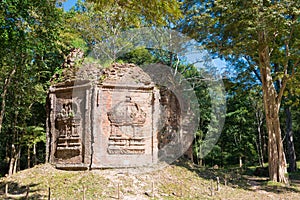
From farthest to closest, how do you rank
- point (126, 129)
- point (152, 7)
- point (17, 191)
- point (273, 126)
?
point (273, 126) → point (126, 129) → point (17, 191) → point (152, 7)

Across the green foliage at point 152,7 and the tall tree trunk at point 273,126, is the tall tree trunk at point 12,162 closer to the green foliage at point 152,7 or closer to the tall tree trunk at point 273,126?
the green foliage at point 152,7

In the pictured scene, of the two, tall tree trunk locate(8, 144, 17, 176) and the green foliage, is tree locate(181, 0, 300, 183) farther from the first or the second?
tall tree trunk locate(8, 144, 17, 176)

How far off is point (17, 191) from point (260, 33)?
11.8 m

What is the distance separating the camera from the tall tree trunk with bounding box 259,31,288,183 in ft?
48.2

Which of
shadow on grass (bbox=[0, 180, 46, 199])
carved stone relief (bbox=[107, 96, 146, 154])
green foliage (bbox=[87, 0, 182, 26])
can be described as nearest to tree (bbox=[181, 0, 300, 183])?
carved stone relief (bbox=[107, 96, 146, 154])

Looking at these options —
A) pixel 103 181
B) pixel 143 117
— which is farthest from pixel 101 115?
pixel 103 181

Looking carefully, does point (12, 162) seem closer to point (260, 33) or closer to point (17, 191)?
point (17, 191)

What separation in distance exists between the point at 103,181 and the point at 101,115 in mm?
2849

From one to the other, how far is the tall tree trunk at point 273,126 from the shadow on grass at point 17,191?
34.5 ft

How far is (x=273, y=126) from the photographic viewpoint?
15141mm

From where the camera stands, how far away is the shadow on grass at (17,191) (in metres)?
9.97

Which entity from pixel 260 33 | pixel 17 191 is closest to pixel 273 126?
pixel 260 33

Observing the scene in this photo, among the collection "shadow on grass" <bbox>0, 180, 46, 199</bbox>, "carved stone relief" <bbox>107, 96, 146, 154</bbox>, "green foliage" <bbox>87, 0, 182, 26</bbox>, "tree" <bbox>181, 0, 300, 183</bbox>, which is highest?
"tree" <bbox>181, 0, 300, 183</bbox>

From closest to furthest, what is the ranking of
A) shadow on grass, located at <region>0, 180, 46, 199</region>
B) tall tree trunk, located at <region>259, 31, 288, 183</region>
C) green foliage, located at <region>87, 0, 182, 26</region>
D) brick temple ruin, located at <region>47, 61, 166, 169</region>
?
green foliage, located at <region>87, 0, 182, 26</region>, shadow on grass, located at <region>0, 180, 46, 199</region>, brick temple ruin, located at <region>47, 61, 166, 169</region>, tall tree trunk, located at <region>259, 31, 288, 183</region>
